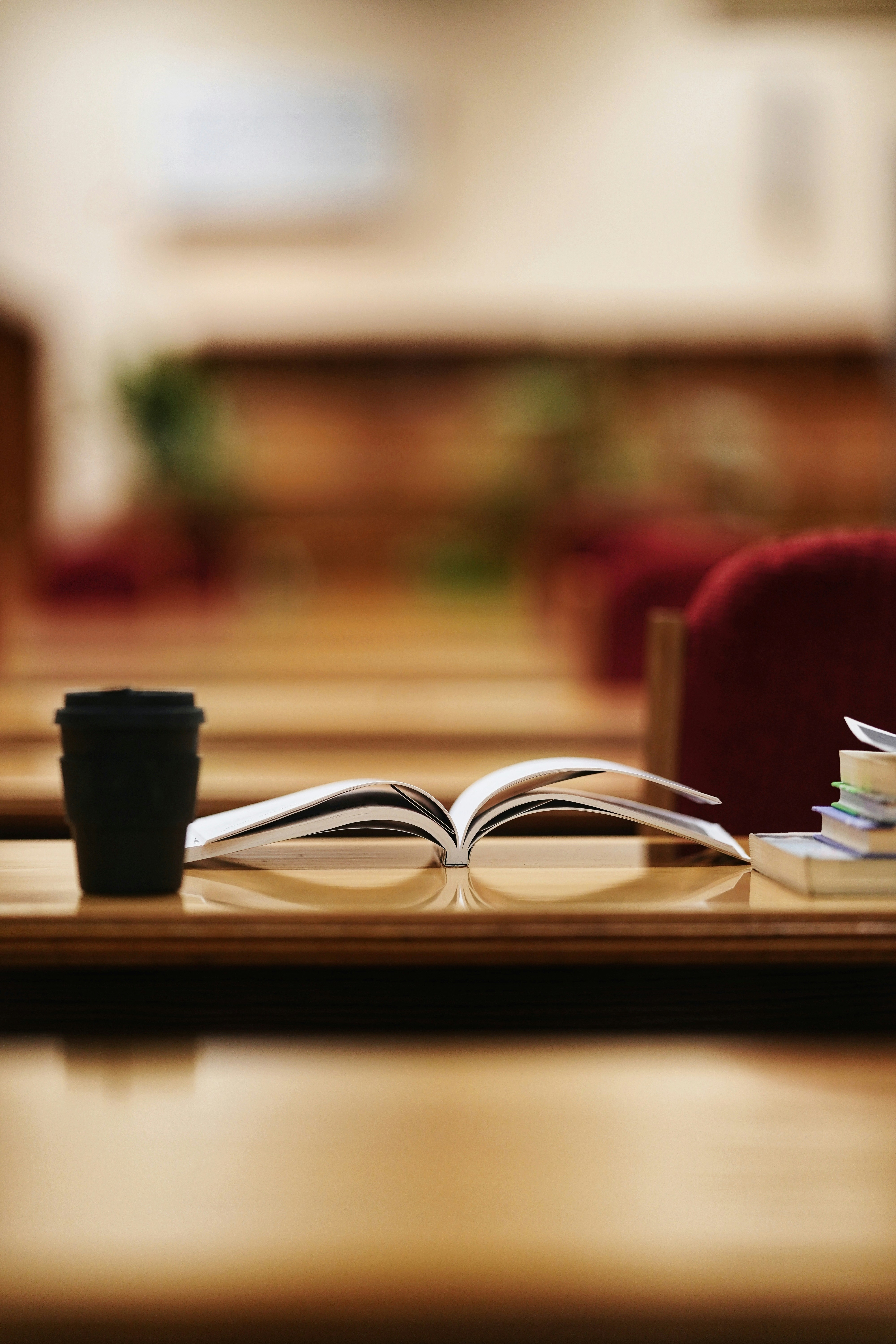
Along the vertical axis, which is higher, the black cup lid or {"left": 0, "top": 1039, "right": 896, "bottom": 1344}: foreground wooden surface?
the black cup lid

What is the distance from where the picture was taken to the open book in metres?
0.82

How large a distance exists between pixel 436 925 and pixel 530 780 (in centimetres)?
21

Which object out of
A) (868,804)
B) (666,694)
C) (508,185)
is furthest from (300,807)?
(508,185)

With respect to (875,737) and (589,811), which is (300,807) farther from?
(875,737)

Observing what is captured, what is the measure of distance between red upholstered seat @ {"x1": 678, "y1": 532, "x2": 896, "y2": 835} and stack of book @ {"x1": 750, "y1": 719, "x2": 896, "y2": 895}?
15.7 inches

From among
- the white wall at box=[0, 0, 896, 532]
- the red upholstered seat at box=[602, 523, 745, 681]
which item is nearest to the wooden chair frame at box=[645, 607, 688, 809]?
the red upholstered seat at box=[602, 523, 745, 681]

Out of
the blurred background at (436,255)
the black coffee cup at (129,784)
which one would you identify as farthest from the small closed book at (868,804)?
the blurred background at (436,255)

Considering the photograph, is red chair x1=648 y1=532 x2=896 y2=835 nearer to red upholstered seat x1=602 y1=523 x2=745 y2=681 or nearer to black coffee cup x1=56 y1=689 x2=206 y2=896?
black coffee cup x1=56 y1=689 x2=206 y2=896

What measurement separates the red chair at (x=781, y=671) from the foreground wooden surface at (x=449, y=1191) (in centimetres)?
41

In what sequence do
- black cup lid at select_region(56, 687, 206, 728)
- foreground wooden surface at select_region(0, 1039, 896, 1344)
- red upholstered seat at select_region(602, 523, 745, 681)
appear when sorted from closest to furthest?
1. foreground wooden surface at select_region(0, 1039, 896, 1344)
2. black cup lid at select_region(56, 687, 206, 728)
3. red upholstered seat at select_region(602, 523, 745, 681)

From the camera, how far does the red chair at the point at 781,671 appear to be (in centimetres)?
121

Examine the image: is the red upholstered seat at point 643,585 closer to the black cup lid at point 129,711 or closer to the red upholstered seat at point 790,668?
the red upholstered seat at point 790,668

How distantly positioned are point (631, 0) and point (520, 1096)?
9.58 meters

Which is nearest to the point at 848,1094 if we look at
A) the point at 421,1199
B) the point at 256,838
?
the point at 421,1199
